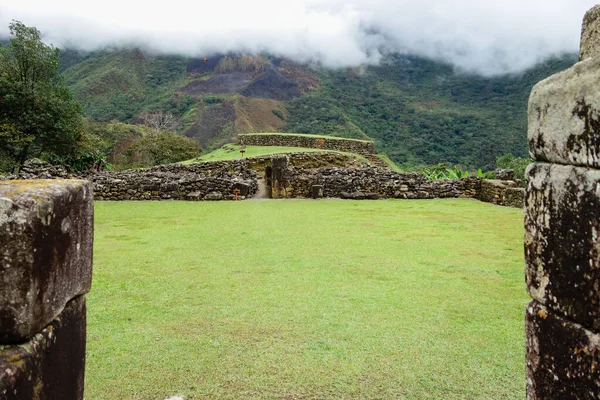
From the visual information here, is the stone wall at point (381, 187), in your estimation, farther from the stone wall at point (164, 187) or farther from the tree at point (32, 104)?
the tree at point (32, 104)

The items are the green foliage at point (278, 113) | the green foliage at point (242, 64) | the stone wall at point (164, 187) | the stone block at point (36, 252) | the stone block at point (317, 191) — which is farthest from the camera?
the green foliage at point (242, 64)

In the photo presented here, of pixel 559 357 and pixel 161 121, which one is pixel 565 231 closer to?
pixel 559 357

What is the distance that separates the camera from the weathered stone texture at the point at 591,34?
1797 millimetres

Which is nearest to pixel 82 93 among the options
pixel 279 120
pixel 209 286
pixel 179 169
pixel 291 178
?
pixel 279 120

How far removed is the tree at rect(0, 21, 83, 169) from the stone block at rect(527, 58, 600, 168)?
25.4 m

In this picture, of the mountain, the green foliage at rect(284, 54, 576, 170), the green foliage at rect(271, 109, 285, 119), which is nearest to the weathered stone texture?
the green foliage at rect(284, 54, 576, 170)

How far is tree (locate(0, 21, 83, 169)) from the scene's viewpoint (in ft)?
72.9

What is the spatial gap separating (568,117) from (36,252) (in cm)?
218

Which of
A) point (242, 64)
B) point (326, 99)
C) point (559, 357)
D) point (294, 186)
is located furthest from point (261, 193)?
point (242, 64)

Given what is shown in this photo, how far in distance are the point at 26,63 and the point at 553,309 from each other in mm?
28571

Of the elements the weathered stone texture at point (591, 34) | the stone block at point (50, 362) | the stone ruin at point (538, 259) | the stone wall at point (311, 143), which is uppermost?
the stone wall at point (311, 143)

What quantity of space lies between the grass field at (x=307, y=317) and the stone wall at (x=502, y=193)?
21.2 ft

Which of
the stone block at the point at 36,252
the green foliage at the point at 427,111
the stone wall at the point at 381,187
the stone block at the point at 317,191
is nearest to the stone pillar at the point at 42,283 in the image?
the stone block at the point at 36,252

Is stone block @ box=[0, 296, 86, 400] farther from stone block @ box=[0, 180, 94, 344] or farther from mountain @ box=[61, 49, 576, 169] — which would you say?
mountain @ box=[61, 49, 576, 169]
